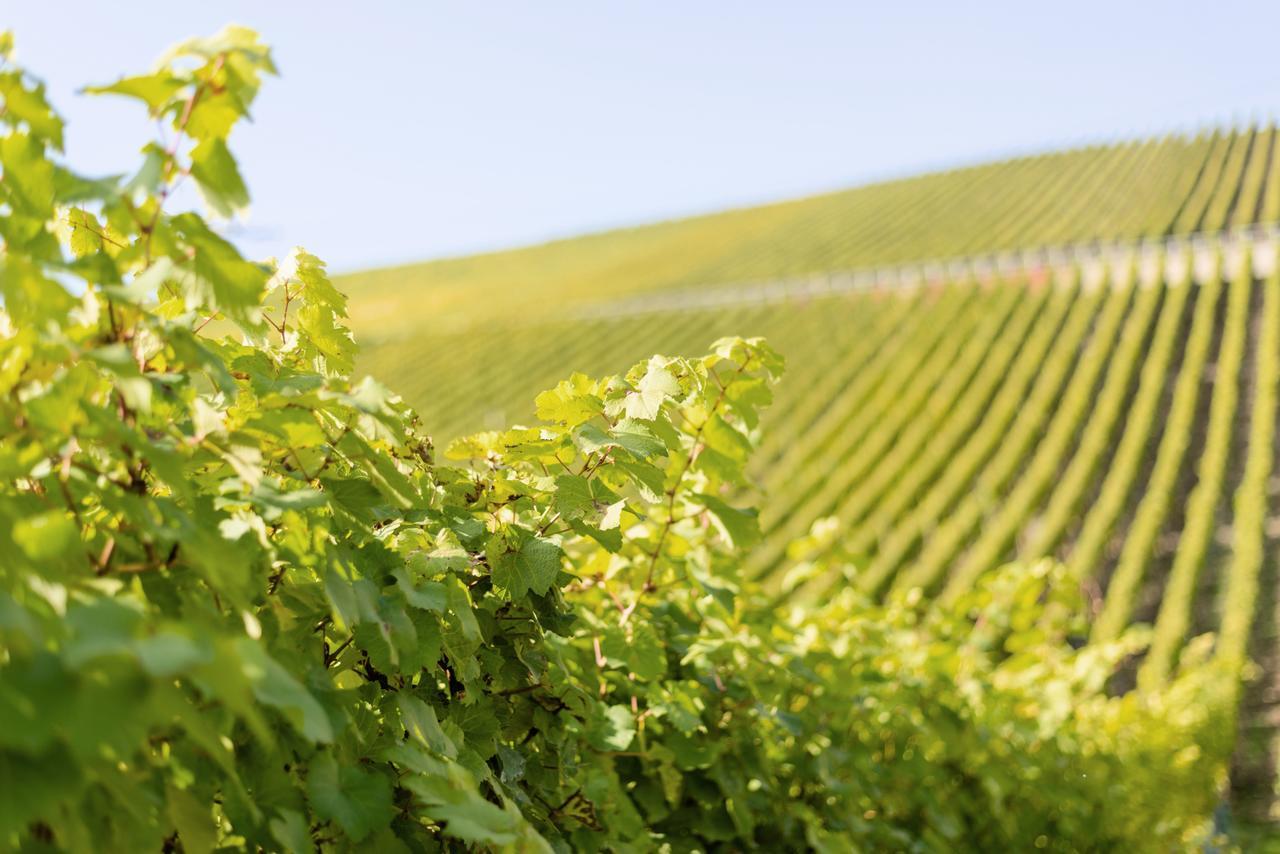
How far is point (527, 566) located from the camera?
114 centimetres

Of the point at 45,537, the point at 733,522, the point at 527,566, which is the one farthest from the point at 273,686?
the point at 733,522

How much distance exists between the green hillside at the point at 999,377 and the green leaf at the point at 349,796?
159 cm

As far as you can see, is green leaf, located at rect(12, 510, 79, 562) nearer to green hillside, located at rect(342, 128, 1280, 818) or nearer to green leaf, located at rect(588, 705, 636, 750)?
green leaf, located at rect(588, 705, 636, 750)

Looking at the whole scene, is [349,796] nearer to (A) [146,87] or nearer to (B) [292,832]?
(B) [292,832]

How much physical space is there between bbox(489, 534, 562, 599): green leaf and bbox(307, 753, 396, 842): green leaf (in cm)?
29

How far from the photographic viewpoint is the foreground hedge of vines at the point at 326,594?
23.3 inches

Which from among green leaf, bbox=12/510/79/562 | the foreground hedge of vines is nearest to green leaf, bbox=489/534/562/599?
the foreground hedge of vines

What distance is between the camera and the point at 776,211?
143ft

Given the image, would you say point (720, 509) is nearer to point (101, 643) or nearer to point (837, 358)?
point (101, 643)

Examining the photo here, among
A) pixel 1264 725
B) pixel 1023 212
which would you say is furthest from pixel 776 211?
pixel 1264 725

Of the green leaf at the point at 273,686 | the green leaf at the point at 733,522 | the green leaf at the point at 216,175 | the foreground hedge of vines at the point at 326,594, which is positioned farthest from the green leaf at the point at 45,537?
the green leaf at the point at 733,522

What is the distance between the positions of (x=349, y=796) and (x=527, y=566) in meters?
0.35

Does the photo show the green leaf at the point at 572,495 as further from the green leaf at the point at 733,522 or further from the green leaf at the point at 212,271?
the green leaf at the point at 212,271

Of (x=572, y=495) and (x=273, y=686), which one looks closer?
(x=273, y=686)
